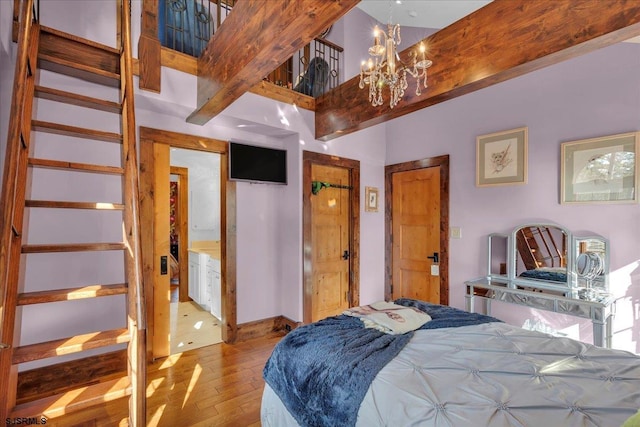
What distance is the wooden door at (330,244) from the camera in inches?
142

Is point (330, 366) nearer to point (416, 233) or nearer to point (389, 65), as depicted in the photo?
point (389, 65)

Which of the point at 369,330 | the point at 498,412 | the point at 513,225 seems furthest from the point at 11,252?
the point at 513,225

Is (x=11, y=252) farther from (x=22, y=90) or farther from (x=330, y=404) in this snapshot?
(x=330, y=404)

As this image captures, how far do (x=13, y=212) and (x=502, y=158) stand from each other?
365 centimetres

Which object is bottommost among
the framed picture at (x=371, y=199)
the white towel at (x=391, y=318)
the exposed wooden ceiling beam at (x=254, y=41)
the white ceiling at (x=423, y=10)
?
the white towel at (x=391, y=318)

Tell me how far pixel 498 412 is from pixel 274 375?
114cm

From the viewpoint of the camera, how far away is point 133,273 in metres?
1.35

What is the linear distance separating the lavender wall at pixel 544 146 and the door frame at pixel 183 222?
131 inches

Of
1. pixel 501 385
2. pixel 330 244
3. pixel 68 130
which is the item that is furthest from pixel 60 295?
pixel 330 244

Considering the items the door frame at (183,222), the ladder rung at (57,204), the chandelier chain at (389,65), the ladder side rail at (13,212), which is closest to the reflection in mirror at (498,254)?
the chandelier chain at (389,65)

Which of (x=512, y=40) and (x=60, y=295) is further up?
(x=512, y=40)

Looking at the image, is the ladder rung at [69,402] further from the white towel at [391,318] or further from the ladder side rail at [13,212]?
the white towel at [391,318]

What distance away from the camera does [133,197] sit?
1464 millimetres

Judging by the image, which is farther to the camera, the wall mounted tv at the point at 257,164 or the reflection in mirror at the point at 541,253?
the wall mounted tv at the point at 257,164
